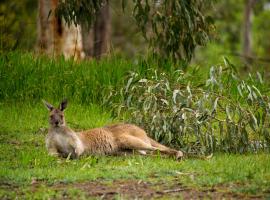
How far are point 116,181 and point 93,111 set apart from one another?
554cm

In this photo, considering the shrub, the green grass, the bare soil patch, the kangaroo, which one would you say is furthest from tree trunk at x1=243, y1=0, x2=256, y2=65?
the bare soil patch

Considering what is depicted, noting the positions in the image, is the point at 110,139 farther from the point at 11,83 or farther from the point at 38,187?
the point at 11,83

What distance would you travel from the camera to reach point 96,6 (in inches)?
545

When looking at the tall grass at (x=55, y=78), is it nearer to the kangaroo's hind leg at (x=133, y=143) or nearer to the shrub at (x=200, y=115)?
the shrub at (x=200, y=115)

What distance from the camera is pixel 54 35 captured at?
58.1 ft

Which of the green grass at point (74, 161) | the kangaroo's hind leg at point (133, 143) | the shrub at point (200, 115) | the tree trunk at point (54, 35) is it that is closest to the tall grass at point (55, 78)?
the green grass at point (74, 161)

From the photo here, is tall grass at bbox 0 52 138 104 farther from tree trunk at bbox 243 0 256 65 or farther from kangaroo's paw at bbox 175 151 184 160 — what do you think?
tree trunk at bbox 243 0 256 65

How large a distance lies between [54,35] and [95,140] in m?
6.97

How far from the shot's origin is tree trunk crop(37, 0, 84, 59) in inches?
682

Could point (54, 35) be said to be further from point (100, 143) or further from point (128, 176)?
point (128, 176)

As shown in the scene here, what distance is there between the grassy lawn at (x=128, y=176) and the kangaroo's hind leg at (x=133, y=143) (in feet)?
0.56

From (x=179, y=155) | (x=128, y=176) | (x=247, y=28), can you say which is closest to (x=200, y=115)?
(x=179, y=155)

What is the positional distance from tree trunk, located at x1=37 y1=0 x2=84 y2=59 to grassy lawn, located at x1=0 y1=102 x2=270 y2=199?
606 centimetres

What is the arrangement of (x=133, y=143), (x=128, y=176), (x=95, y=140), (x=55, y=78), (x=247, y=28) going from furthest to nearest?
(x=247, y=28) < (x=55, y=78) < (x=95, y=140) < (x=133, y=143) < (x=128, y=176)
